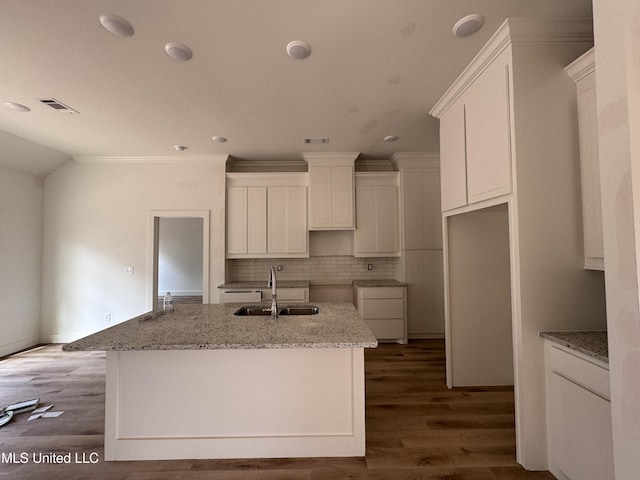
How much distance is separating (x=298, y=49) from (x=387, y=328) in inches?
141

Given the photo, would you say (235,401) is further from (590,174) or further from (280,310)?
(590,174)

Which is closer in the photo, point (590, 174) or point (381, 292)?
point (590, 174)

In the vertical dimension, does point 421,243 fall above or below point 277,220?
below

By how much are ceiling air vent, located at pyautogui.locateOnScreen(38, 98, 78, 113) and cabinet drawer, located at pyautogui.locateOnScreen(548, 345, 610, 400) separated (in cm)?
455

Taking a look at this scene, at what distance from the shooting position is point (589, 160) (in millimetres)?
1841

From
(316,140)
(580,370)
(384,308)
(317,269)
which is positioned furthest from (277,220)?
(580,370)

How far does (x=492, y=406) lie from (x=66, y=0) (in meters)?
4.15

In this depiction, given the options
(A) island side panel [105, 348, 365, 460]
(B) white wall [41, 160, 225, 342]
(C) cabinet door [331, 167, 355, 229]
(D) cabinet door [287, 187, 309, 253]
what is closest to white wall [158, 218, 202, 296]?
(B) white wall [41, 160, 225, 342]

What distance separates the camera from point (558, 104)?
197 centimetres

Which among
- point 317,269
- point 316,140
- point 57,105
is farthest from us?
point 317,269

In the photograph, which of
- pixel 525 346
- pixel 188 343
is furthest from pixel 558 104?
pixel 188 343

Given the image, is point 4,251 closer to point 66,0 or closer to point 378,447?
point 66,0

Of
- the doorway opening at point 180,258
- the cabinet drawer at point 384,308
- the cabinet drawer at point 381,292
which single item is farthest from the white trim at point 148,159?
the doorway opening at point 180,258

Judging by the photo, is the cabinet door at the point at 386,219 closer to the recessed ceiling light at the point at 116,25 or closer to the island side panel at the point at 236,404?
the island side panel at the point at 236,404
